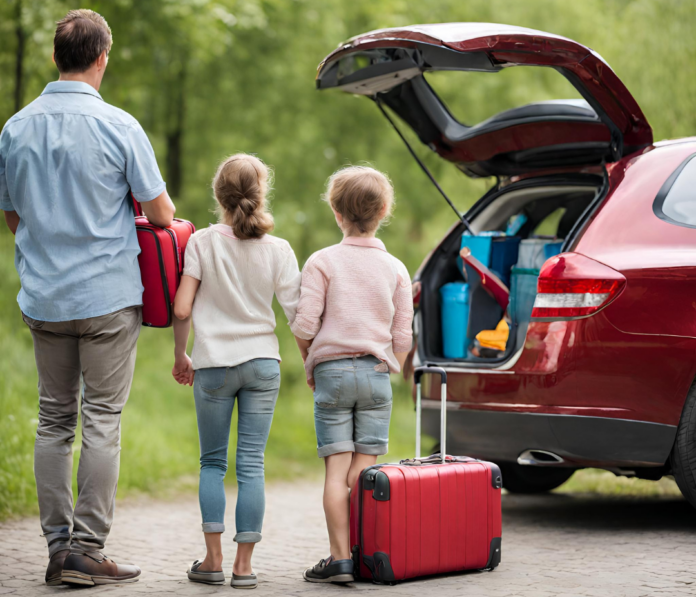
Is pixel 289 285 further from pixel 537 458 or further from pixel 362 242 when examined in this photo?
pixel 537 458

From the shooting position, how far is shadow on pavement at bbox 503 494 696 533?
495 centimetres

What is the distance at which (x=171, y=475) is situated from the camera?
21.7 ft

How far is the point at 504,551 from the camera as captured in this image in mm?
4363

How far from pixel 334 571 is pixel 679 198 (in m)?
2.35

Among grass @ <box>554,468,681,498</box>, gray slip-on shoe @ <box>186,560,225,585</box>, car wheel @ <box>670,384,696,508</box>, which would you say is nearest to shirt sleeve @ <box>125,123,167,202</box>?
gray slip-on shoe @ <box>186,560,225,585</box>

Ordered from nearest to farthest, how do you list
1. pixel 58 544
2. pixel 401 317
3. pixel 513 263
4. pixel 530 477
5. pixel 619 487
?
pixel 58 544, pixel 401 317, pixel 513 263, pixel 530 477, pixel 619 487

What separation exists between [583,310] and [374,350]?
1.11 m

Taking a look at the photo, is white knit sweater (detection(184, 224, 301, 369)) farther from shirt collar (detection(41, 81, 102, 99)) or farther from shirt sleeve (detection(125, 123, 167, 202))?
shirt collar (detection(41, 81, 102, 99))

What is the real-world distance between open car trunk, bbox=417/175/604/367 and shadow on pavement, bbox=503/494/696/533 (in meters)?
1.00

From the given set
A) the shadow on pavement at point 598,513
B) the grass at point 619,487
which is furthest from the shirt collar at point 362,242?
the grass at point 619,487

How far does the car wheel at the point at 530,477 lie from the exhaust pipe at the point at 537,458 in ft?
3.92

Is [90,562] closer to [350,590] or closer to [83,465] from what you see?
[83,465]

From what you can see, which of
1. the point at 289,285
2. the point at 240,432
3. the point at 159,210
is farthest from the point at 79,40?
the point at 240,432

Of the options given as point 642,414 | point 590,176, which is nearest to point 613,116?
point 590,176
